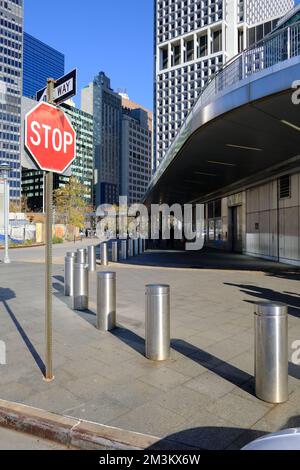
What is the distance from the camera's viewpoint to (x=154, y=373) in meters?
4.68

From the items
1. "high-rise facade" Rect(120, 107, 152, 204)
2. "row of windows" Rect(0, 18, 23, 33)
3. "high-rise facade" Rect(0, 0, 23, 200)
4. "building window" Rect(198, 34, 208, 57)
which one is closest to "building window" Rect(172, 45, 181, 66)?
"building window" Rect(198, 34, 208, 57)

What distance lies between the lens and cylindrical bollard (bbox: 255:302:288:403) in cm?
383

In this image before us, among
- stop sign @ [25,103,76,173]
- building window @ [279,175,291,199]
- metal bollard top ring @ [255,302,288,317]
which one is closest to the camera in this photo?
metal bollard top ring @ [255,302,288,317]

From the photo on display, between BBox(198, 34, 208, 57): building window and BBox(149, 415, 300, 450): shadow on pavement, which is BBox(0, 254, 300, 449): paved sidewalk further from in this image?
BBox(198, 34, 208, 57): building window

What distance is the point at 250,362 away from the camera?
5062mm

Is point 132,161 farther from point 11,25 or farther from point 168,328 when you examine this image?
point 168,328

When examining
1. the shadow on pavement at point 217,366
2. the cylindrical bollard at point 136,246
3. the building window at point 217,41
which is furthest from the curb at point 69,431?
the building window at point 217,41

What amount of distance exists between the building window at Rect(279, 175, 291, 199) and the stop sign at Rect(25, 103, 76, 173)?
15.7 metres

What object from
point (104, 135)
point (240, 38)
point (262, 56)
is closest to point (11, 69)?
point (104, 135)

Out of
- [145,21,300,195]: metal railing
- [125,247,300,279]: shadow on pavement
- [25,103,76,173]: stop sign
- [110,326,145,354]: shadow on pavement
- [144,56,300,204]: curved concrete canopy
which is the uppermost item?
[145,21,300,195]: metal railing

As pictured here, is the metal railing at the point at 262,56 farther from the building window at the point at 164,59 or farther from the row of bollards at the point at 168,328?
the building window at the point at 164,59
